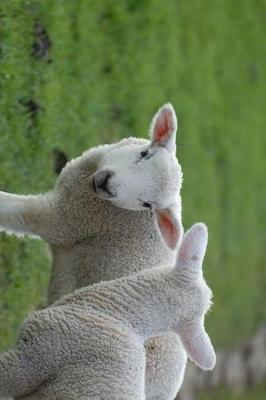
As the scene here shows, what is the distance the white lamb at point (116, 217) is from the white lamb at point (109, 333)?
0.19m

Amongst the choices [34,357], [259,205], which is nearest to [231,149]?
[259,205]

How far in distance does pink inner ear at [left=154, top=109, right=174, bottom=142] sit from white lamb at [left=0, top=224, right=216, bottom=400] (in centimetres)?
41

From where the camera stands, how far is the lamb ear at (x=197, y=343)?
2.77 m

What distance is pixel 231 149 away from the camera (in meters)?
7.09

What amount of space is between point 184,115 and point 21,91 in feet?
7.91

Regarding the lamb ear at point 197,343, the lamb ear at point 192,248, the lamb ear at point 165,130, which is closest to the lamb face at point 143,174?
the lamb ear at point 165,130

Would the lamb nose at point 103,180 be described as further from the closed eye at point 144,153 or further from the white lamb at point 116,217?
the closed eye at point 144,153

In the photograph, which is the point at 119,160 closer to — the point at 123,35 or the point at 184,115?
the point at 123,35

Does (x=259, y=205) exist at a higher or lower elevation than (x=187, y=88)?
lower

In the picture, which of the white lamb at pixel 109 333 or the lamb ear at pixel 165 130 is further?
the lamb ear at pixel 165 130

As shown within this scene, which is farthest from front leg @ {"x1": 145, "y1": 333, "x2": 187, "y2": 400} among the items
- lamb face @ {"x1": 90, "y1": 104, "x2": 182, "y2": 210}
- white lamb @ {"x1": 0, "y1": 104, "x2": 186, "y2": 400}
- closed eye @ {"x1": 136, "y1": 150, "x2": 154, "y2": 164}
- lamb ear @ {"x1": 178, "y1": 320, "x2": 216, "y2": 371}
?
closed eye @ {"x1": 136, "y1": 150, "x2": 154, "y2": 164}

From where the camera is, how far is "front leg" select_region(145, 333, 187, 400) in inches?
114

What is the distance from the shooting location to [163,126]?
10.1 ft

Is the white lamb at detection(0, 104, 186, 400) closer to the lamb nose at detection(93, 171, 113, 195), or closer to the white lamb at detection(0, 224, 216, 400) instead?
the lamb nose at detection(93, 171, 113, 195)
